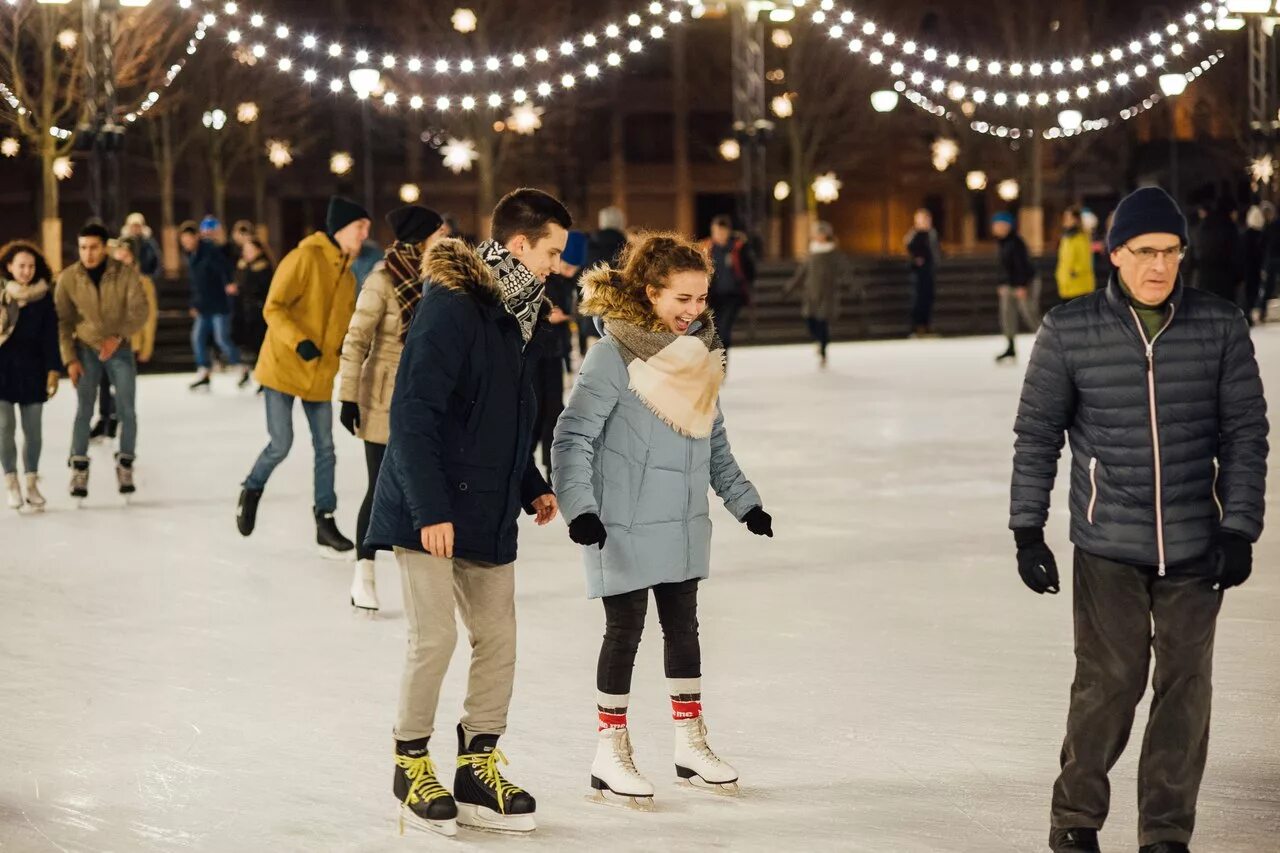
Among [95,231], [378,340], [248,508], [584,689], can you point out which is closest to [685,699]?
[584,689]

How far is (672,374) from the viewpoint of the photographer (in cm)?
473

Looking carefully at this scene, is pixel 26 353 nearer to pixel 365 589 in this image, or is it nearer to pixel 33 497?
pixel 33 497

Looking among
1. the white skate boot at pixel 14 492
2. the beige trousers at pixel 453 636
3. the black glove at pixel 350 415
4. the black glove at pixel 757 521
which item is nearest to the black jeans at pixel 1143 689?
the black glove at pixel 757 521

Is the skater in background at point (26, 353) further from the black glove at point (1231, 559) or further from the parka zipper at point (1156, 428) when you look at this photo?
the black glove at point (1231, 559)

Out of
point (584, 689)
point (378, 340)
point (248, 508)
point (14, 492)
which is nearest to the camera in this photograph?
point (584, 689)

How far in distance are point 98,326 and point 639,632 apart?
23.0 feet

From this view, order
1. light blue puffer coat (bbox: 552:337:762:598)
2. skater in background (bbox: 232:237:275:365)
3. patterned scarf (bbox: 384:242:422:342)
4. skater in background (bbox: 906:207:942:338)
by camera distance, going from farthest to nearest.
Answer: skater in background (bbox: 906:207:942:338), skater in background (bbox: 232:237:275:365), patterned scarf (bbox: 384:242:422:342), light blue puffer coat (bbox: 552:337:762:598)

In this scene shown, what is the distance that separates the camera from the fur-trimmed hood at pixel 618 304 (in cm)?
478

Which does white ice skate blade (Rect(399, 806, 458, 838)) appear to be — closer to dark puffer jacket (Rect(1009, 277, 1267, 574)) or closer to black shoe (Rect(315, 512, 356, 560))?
dark puffer jacket (Rect(1009, 277, 1267, 574))

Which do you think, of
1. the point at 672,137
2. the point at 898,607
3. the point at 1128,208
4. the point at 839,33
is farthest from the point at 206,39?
the point at 1128,208

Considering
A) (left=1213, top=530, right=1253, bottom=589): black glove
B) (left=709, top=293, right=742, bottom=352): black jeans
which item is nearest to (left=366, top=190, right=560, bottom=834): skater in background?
(left=1213, top=530, right=1253, bottom=589): black glove

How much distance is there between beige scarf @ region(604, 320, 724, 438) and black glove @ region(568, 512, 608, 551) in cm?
37

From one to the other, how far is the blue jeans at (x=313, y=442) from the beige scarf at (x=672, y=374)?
13.1ft

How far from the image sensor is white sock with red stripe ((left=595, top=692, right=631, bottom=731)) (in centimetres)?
473
